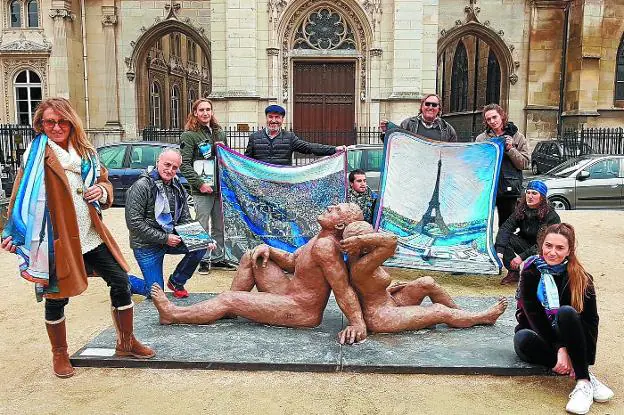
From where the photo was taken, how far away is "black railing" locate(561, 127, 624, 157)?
20397 millimetres

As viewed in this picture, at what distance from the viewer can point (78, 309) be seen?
5.82m

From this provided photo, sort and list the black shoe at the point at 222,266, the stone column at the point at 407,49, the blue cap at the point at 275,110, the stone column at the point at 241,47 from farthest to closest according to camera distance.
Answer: the stone column at the point at 407,49
the stone column at the point at 241,47
the black shoe at the point at 222,266
the blue cap at the point at 275,110

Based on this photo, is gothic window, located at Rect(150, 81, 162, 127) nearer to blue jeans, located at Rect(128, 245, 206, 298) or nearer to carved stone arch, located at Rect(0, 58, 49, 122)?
carved stone arch, located at Rect(0, 58, 49, 122)

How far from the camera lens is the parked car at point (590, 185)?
43.6 ft

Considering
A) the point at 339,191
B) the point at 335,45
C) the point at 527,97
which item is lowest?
the point at 339,191

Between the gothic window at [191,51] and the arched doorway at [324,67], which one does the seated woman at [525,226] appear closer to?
the arched doorway at [324,67]

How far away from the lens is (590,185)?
13.4 meters

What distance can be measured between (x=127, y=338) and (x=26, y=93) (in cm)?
2263

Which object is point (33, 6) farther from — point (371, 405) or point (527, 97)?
point (371, 405)

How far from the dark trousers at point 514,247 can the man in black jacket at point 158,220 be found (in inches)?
135

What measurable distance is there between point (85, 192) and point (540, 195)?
4.78 meters

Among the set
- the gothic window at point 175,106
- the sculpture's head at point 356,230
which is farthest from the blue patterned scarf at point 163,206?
the gothic window at point 175,106

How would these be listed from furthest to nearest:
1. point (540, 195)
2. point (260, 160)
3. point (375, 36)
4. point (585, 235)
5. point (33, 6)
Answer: point (33, 6) < point (375, 36) < point (585, 235) < point (260, 160) < point (540, 195)

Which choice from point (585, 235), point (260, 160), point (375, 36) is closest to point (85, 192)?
point (260, 160)
